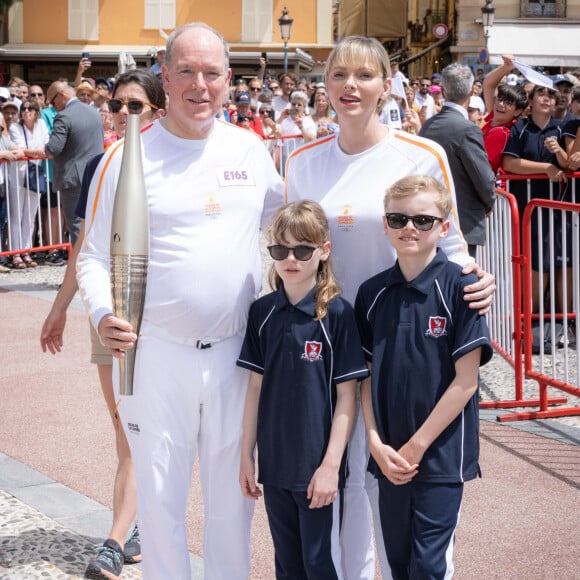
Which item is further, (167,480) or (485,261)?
(485,261)

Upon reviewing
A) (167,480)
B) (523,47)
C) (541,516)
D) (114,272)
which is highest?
(523,47)

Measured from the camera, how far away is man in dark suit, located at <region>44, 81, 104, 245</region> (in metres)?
10.4

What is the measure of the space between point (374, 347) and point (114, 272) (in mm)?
875

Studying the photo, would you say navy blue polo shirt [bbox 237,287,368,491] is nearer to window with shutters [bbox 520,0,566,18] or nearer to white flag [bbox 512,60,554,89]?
white flag [bbox 512,60,554,89]

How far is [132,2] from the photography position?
3966cm

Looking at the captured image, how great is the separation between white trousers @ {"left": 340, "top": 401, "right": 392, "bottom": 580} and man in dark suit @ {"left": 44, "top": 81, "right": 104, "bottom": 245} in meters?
7.20

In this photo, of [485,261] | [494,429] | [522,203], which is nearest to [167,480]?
[494,429]

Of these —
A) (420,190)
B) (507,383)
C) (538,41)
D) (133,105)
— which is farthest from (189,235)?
(538,41)

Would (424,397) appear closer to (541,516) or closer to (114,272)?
(114,272)

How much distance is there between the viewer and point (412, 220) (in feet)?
10.8

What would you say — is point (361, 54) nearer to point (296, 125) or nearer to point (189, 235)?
point (189, 235)

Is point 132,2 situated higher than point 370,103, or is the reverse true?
point 132,2

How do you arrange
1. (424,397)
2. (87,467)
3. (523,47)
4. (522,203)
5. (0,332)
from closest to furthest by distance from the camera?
(424,397), (87,467), (522,203), (0,332), (523,47)

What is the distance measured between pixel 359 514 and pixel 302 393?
0.54 metres
